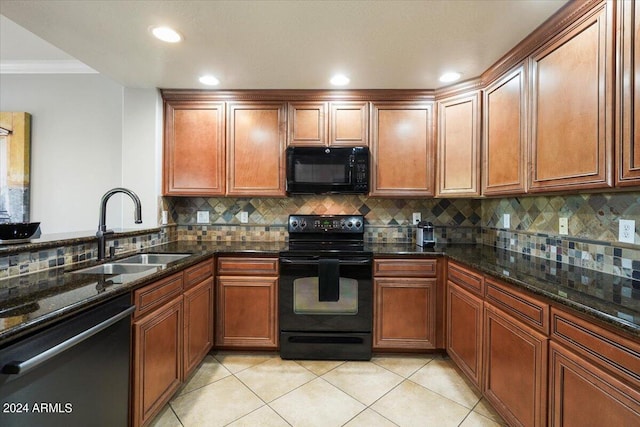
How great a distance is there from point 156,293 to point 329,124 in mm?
1955

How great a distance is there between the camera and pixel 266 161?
2.68m

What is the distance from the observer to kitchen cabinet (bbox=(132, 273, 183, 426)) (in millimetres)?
1407

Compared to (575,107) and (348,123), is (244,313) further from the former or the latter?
(575,107)

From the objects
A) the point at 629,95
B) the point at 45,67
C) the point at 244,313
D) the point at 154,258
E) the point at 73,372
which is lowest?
the point at 244,313

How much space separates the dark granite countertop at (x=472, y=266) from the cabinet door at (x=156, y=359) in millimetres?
234

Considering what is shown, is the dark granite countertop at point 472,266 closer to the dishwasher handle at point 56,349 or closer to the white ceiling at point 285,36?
the dishwasher handle at point 56,349

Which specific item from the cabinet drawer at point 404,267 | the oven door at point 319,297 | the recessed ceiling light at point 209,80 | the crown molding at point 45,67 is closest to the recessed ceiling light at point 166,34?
the recessed ceiling light at point 209,80

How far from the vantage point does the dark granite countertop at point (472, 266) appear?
0.94 meters

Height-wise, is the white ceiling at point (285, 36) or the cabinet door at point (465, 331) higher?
the white ceiling at point (285, 36)

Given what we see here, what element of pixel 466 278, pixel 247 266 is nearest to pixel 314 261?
pixel 247 266

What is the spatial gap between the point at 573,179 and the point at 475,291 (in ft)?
Result: 2.78

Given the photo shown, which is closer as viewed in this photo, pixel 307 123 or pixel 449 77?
pixel 449 77

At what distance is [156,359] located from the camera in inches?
61.5

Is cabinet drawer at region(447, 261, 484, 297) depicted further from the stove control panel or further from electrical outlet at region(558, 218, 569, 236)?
the stove control panel
